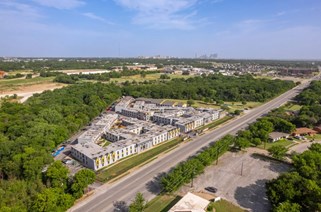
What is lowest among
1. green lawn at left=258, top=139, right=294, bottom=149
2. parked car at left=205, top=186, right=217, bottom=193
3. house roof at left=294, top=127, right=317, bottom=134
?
parked car at left=205, top=186, right=217, bottom=193

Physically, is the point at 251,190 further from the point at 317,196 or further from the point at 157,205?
the point at 157,205

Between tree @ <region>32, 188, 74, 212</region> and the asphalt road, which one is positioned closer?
tree @ <region>32, 188, 74, 212</region>

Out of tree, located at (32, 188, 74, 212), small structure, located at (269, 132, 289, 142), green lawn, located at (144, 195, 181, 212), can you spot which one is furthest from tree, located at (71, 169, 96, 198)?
small structure, located at (269, 132, 289, 142)

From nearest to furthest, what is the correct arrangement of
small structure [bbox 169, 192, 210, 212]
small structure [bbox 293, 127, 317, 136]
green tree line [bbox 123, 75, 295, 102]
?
small structure [bbox 169, 192, 210, 212] → small structure [bbox 293, 127, 317, 136] → green tree line [bbox 123, 75, 295, 102]

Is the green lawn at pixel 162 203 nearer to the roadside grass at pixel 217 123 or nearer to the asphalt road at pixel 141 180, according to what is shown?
the asphalt road at pixel 141 180

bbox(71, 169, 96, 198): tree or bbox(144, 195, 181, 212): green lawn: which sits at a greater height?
bbox(71, 169, 96, 198): tree

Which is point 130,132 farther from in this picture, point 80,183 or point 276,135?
point 276,135

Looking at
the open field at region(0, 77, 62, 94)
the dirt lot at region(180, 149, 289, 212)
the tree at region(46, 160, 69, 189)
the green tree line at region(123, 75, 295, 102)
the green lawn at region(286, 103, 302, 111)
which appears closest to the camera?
the dirt lot at region(180, 149, 289, 212)

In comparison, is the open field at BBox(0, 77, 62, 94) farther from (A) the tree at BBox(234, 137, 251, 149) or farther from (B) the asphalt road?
(A) the tree at BBox(234, 137, 251, 149)
